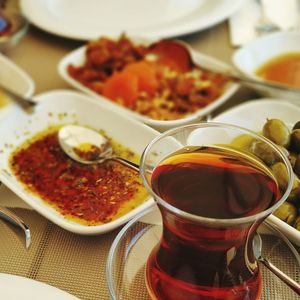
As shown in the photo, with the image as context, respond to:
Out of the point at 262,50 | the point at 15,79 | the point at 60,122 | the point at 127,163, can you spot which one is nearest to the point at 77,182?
the point at 127,163

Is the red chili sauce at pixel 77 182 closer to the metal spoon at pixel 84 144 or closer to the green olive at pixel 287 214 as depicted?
the metal spoon at pixel 84 144

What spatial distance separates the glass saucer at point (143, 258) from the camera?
0.51 metres

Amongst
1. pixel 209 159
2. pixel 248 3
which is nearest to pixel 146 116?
pixel 209 159

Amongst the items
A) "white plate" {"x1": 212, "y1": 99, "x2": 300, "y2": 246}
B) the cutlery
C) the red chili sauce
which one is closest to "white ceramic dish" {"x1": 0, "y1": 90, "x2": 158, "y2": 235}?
the red chili sauce

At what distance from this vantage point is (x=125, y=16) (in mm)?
1167

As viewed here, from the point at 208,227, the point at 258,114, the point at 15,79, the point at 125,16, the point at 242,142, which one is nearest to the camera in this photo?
the point at 208,227

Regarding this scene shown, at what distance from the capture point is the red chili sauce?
556mm

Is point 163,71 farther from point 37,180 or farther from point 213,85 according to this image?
point 37,180

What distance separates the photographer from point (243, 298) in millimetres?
488

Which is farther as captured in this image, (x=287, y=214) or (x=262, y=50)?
(x=262, y=50)

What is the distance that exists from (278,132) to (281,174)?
143 millimetres

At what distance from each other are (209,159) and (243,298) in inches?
5.4

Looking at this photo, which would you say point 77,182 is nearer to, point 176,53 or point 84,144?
point 84,144

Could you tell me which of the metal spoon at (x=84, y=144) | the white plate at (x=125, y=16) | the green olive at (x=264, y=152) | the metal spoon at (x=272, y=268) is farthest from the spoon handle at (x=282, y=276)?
the white plate at (x=125, y=16)
